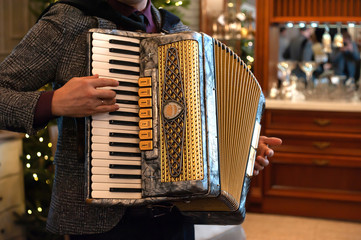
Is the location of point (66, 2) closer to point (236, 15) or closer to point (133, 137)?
point (133, 137)

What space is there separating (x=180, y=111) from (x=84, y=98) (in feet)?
0.76

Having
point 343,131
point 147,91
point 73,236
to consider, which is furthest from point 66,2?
point 343,131

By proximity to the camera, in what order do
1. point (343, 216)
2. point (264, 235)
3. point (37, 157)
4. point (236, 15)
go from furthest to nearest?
1. point (236, 15)
2. point (343, 216)
3. point (264, 235)
4. point (37, 157)

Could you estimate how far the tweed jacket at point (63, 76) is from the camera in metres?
1.32

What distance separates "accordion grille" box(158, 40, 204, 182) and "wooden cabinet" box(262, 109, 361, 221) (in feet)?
9.38

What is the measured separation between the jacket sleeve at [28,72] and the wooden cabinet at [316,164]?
2.93m

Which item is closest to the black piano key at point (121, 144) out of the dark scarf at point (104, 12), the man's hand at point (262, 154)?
the dark scarf at point (104, 12)

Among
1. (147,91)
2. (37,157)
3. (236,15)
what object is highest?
(236,15)

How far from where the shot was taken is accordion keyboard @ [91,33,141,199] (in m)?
1.27

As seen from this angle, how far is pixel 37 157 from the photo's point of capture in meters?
3.32

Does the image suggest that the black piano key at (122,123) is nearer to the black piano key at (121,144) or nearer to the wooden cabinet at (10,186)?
the black piano key at (121,144)

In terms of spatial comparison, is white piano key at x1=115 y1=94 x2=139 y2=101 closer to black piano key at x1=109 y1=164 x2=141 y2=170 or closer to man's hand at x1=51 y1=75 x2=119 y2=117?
man's hand at x1=51 y1=75 x2=119 y2=117

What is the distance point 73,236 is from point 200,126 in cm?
44

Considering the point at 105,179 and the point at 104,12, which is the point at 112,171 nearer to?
the point at 105,179
